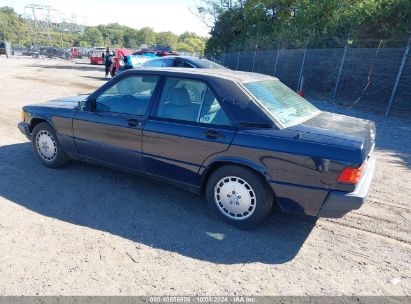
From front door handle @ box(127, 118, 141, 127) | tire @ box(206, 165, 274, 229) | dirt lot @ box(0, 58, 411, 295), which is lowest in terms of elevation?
dirt lot @ box(0, 58, 411, 295)

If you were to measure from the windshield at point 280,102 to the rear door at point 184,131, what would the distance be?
446 mm

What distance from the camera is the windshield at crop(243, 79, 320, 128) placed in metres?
3.36

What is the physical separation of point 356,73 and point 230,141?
10.8 m

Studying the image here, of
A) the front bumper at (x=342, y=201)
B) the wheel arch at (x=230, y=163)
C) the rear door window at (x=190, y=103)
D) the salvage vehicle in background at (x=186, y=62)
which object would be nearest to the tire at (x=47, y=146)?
the rear door window at (x=190, y=103)

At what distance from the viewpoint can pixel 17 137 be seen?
6383 millimetres

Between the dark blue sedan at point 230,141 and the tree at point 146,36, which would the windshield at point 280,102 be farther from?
the tree at point 146,36

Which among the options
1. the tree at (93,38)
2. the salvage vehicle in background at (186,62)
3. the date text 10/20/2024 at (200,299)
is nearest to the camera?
the date text 10/20/2024 at (200,299)

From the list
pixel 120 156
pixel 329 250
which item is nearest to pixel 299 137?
pixel 329 250

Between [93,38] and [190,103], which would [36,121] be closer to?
[190,103]

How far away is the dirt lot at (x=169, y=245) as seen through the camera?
266cm

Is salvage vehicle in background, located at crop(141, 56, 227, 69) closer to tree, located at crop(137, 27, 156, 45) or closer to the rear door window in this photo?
the rear door window

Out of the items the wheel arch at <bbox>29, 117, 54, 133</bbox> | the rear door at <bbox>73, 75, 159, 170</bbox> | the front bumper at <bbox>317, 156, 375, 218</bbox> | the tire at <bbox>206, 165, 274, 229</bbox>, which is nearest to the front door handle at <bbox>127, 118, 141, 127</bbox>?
the rear door at <bbox>73, 75, 159, 170</bbox>

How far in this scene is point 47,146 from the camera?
Answer: 15.6ft

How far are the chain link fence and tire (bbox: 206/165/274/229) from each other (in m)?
9.04
